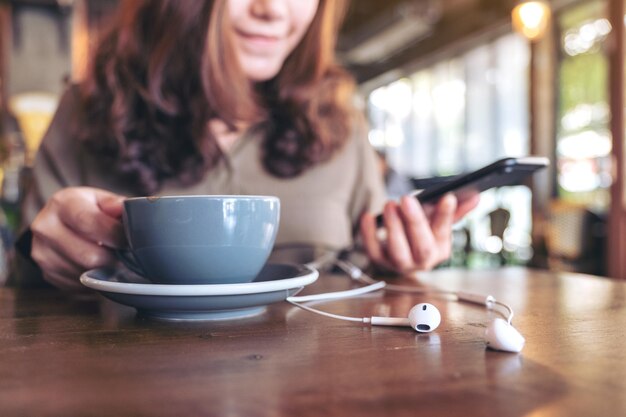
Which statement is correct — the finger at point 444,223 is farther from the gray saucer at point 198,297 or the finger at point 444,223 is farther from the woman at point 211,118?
the gray saucer at point 198,297

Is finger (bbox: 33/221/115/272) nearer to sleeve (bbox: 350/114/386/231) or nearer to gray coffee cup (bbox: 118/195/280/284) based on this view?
gray coffee cup (bbox: 118/195/280/284)

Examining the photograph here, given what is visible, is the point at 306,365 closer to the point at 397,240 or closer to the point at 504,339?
the point at 504,339

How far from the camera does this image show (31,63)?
154 inches

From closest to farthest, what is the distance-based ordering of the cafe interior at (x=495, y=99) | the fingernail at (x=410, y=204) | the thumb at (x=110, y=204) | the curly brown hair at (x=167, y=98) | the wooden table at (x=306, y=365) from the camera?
the wooden table at (x=306, y=365), the thumb at (x=110, y=204), the fingernail at (x=410, y=204), the curly brown hair at (x=167, y=98), the cafe interior at (x=495, y=99)

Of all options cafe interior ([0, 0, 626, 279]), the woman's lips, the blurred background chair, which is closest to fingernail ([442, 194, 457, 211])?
the woman's lips

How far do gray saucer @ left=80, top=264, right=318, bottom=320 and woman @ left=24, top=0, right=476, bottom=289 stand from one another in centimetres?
35

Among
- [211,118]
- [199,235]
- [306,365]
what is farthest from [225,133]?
[306,365]

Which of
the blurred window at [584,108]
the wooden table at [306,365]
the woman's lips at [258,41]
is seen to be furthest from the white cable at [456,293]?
the blurred window at [584,108]

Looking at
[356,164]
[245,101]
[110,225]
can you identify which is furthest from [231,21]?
[110,225]

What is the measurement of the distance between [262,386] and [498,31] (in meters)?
5.67

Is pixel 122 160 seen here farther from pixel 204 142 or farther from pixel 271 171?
pixel 271 171

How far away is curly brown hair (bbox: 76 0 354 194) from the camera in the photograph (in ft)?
2.94

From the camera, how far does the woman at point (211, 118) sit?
90cm

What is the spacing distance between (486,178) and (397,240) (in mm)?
157
